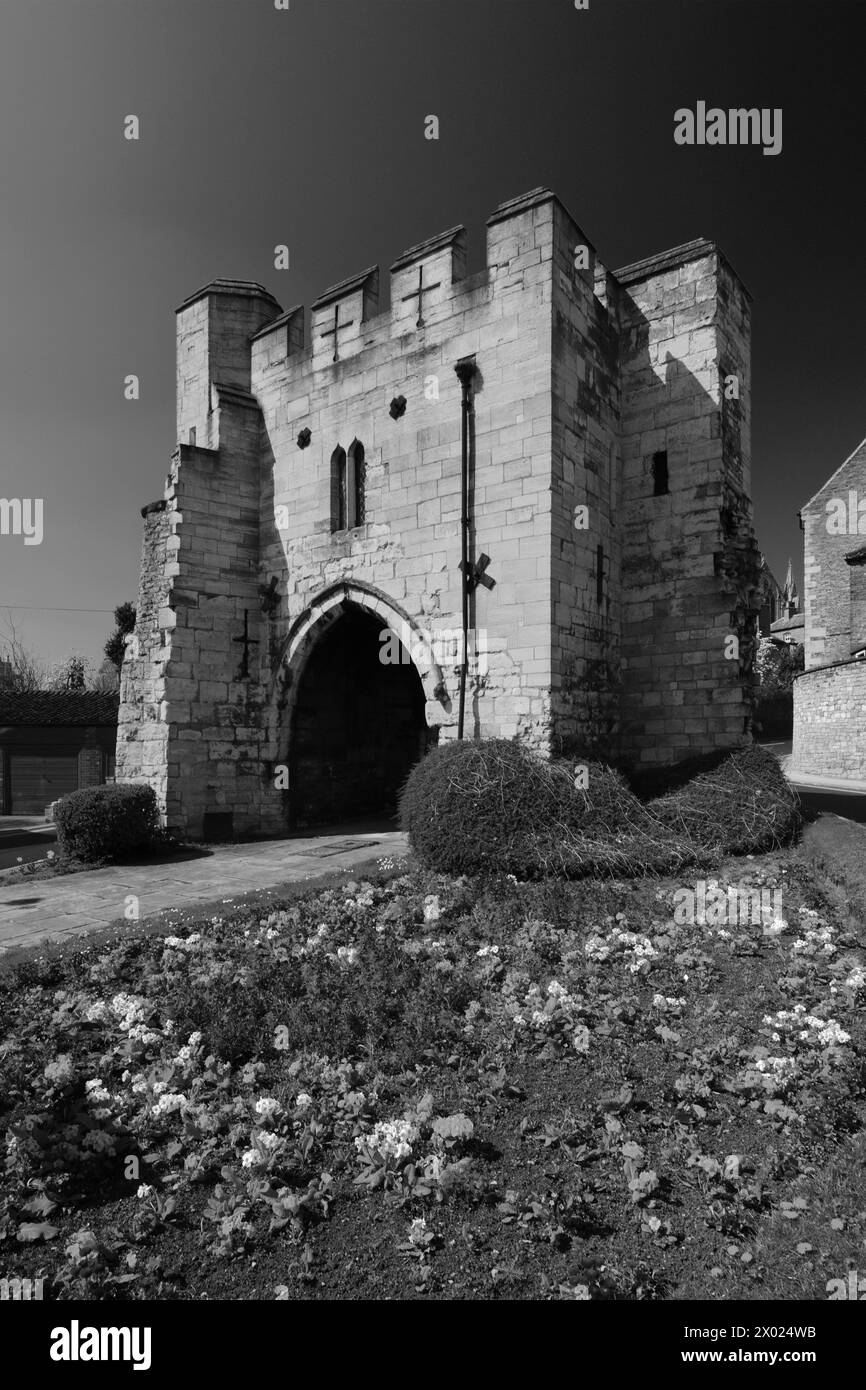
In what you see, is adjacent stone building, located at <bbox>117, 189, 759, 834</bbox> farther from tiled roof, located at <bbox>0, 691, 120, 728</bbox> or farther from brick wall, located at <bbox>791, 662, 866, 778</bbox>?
tiled roof, located at <bbox>0, 691, 120, 728</bbox>

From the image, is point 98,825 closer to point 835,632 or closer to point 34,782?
point 34,782

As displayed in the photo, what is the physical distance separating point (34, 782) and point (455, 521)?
2095 centimetres

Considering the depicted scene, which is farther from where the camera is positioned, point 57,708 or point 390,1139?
point 57,708

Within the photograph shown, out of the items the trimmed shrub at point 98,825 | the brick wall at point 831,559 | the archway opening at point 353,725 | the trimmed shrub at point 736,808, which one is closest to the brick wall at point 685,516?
the trimmed shrub at point 736,808

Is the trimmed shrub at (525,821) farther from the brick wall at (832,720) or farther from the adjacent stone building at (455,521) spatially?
the brick wall at (832,720)

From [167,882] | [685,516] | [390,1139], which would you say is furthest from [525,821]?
[685,516]

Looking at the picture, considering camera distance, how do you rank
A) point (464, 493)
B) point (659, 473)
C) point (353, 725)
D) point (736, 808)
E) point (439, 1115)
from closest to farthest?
point (439, 1115) → point (736, 808) → point (464, 493) → point (659, 473) → point (353, 725)

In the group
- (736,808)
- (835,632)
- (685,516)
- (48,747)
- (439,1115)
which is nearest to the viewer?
(439,1115)

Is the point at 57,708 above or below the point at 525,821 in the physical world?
above

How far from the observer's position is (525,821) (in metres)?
8.20

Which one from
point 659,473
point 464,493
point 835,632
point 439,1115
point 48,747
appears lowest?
point 439,1115

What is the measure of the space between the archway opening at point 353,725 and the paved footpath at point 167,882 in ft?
5.99
